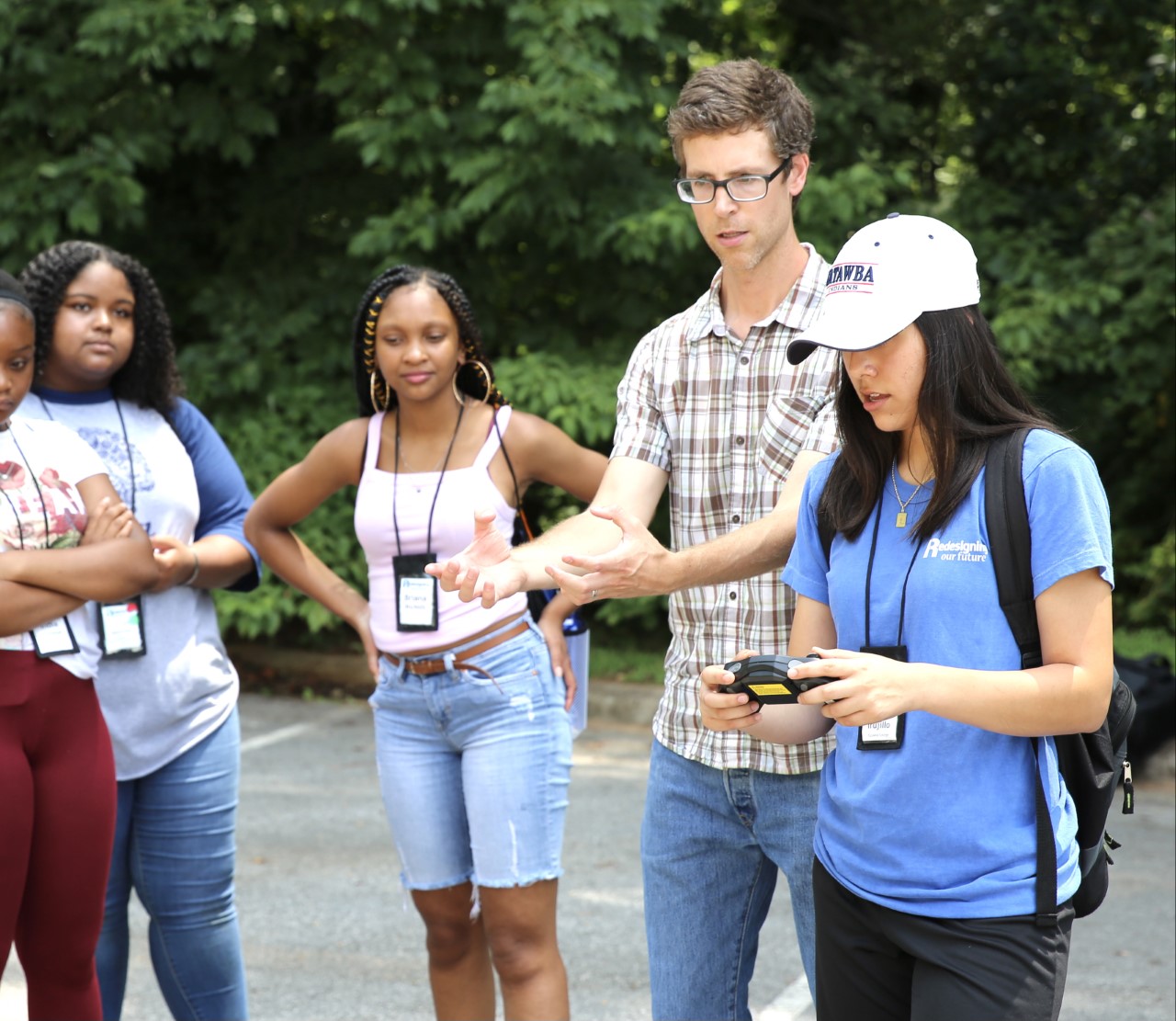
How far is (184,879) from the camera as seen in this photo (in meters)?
3.55

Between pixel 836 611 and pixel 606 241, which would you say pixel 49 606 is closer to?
pixel 836 611

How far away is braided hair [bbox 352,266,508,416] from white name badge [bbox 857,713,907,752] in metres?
1.85

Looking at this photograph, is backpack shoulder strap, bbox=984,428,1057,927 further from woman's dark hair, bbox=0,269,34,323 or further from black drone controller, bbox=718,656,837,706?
woman's dark hair, bbox=0,269,34,323

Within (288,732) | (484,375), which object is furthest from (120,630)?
(288,732)

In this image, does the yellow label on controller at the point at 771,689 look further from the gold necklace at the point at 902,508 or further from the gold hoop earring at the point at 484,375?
the gold hoop earring at the point at 484,375

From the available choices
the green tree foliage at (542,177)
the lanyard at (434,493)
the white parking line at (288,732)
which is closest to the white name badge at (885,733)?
the lanyard at (434,493)

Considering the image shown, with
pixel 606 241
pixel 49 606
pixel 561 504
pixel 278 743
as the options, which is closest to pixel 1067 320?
pixel 606 241

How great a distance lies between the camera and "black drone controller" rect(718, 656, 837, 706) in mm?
2105

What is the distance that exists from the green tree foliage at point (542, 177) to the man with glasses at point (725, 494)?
5.41 m

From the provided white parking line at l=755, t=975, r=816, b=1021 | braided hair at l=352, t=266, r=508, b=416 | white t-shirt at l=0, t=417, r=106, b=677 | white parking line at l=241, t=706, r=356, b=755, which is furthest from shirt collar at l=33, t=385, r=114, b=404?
white parking line at l=241, t=706, r=356, b=755

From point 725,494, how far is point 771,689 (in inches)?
30.9

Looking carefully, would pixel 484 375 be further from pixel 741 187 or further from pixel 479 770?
pixel 741 187

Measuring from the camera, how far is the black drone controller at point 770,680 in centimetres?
211

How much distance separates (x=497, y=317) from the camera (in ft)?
32.0
